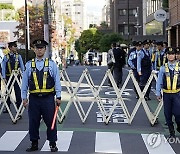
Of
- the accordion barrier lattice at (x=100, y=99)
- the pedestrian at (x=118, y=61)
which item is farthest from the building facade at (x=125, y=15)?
the accordion barrier lattice at (x=100, y=99)

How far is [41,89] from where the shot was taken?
8.03 meters

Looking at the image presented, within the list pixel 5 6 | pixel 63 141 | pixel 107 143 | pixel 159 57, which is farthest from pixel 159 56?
pixel 5 6

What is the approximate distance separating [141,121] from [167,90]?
8.39 ft

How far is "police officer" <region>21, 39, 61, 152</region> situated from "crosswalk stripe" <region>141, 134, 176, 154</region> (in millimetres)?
1819

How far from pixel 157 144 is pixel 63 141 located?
189cm

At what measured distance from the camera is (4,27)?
58.3 meters

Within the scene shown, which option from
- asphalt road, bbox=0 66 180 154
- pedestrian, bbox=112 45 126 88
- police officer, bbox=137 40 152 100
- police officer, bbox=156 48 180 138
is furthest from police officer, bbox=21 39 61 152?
pedestrian, bbox=112 45 126 88

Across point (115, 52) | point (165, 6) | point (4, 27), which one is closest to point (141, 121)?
point (115, 52)

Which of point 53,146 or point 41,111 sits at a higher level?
point 41,111

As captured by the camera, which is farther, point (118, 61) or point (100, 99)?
point (118, 61)

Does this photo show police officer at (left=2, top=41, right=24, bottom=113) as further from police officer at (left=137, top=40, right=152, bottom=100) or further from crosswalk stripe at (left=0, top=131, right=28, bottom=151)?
police officer at (left=137, top=40, right=152, bottom=100)

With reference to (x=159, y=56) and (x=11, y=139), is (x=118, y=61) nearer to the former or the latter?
(x=159, y=56)

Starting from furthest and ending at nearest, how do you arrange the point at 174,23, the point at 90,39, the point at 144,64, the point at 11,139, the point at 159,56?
the point at 90,39, the point at 174,23, the point at 159,56, the point at 144,64, the point at 11,139

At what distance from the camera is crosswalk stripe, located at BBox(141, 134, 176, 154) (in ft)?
26.8
